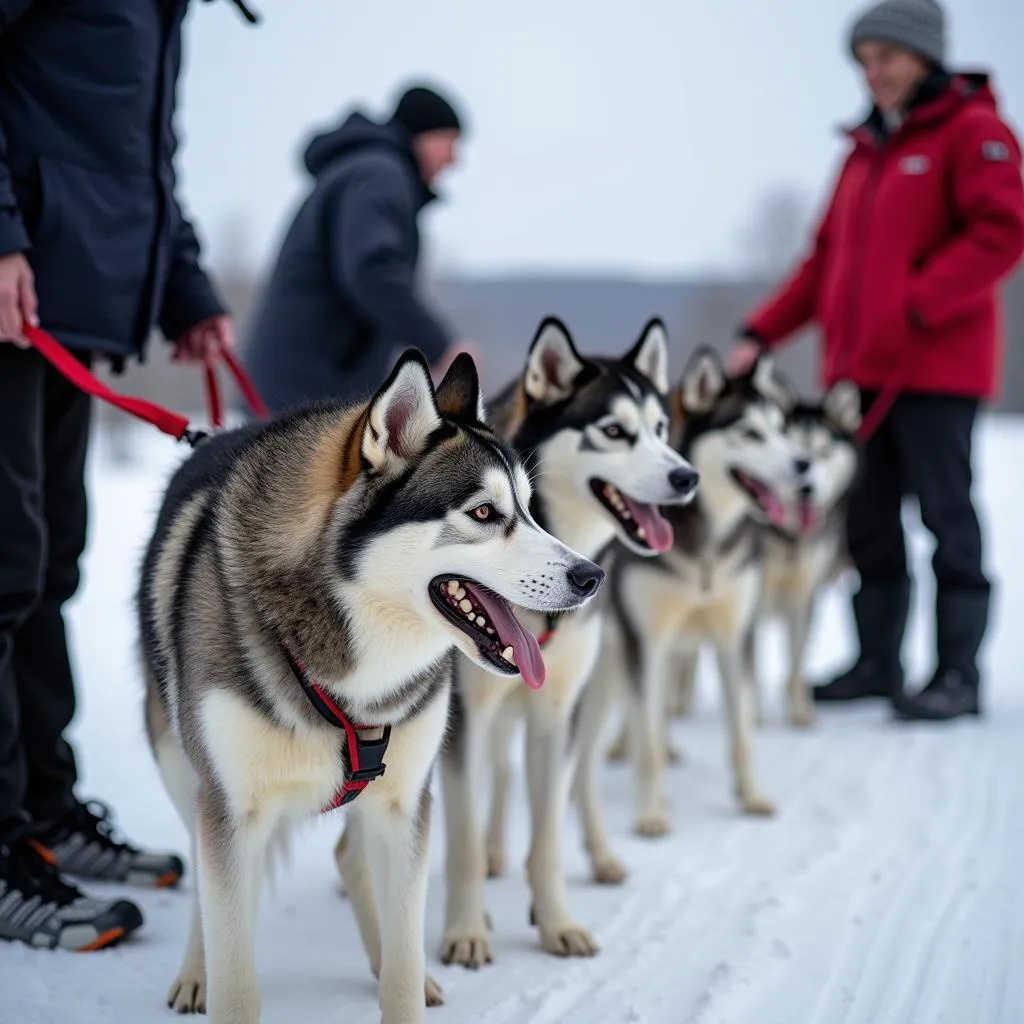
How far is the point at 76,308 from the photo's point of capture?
2.65 meters

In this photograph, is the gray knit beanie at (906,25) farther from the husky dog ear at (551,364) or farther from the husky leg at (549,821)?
the husky leg at (549,821)

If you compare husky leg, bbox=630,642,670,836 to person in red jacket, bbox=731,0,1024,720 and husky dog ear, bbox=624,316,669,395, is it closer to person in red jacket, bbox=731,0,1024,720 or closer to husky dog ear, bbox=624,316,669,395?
husky dog ear, bbox=624,316,669,395

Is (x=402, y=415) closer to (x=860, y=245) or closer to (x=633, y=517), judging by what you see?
(x=633, y=517)

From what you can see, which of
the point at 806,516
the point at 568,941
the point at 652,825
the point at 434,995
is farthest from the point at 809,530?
the point at 434,995

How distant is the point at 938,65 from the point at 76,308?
4.00 meters

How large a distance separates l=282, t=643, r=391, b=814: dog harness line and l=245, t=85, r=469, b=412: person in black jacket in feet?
6.76

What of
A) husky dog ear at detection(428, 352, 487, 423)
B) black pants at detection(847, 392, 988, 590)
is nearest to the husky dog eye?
husky dog ear at detection(428, 352, 487, 423)

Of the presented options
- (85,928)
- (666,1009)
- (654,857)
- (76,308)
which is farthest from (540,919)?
(76,308)

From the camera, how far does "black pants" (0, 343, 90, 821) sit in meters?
2.54

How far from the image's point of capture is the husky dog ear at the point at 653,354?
10.4 feet

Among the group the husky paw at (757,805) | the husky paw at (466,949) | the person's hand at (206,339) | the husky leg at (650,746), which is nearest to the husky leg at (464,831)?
the husky paw at (466,949)

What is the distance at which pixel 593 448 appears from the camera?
292 cm

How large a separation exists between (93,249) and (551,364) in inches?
45.0

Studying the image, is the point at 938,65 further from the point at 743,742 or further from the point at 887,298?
the point at 743,742
